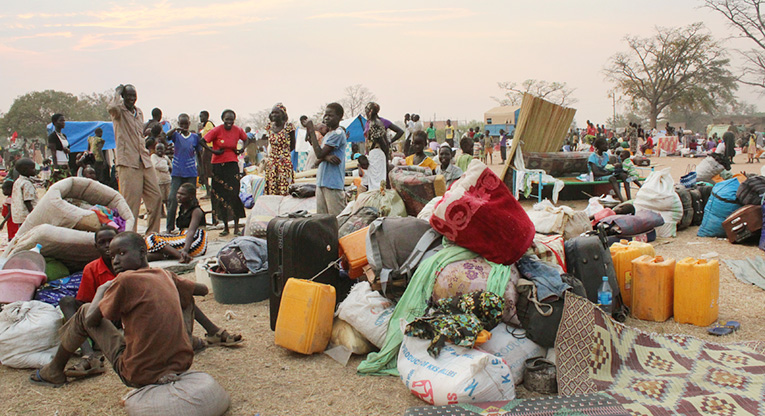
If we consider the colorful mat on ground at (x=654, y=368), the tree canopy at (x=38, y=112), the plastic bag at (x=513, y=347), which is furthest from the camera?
the tree canopy at (x=38, y=112)

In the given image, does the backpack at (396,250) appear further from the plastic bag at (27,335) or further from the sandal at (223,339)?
the plastic bag at (27,335)

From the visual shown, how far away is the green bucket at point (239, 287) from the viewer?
16.1 feet

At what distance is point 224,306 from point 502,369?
278 centimetres

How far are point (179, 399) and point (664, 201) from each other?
668 centimetres

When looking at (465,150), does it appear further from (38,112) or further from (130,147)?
(38,112)

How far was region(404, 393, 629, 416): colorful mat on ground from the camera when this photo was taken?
9.01 feet

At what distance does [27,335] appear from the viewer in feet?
12.2

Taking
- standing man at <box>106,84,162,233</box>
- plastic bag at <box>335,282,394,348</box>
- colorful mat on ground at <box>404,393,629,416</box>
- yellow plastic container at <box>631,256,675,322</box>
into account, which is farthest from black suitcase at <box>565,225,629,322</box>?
standing man at <box>106,84,162,233</box>

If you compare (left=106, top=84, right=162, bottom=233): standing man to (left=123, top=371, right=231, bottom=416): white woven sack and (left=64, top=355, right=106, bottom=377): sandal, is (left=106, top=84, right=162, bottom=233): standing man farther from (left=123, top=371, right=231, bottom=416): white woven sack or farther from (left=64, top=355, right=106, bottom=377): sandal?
(left=123, top=371, right=231, bottom=416): white woven sack

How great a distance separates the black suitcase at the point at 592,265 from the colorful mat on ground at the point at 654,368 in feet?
1.58

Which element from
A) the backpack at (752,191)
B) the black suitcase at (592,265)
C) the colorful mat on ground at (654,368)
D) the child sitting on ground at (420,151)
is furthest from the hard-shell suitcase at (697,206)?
the colorful mat on ground at (654,368)

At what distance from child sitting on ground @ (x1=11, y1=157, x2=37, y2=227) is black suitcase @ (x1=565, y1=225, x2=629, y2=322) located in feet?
18.5

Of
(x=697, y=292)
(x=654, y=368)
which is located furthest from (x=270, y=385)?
(x=697, y=292)

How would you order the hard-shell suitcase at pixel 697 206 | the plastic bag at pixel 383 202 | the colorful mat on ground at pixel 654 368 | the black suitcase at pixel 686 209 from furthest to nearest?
the hard-shell suitcase at pixel 697 206
the black suitcase at pixel 686 209
the plastic bag at pixel 383 202
the colorful mat on ground at pixel 654 368
